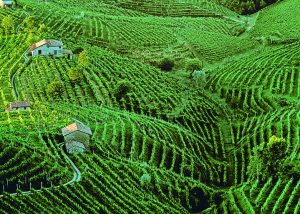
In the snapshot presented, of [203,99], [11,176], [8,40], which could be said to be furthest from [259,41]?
[11,176]

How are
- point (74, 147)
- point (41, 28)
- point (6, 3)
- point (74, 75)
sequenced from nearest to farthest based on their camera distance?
point (74, 147), point (74, 75), point (41, 28), point (6, 3)

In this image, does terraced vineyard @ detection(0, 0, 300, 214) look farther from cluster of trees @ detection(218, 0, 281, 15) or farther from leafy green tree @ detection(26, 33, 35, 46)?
cluster of trees @ detection(218, 0, 281, 15)

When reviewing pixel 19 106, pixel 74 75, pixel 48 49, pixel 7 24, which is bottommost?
pixel 74 75

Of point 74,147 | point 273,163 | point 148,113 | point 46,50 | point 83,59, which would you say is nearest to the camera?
point 74,147

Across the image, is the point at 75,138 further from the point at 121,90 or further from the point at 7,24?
the point at 7,24

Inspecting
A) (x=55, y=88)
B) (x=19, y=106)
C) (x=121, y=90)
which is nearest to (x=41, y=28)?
(x=121, y=90)

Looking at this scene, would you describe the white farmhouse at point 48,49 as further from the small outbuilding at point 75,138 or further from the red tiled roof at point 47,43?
the small outbuilding at point 75,138

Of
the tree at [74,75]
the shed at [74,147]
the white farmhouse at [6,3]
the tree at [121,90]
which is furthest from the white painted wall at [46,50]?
the shed at [74,147]
